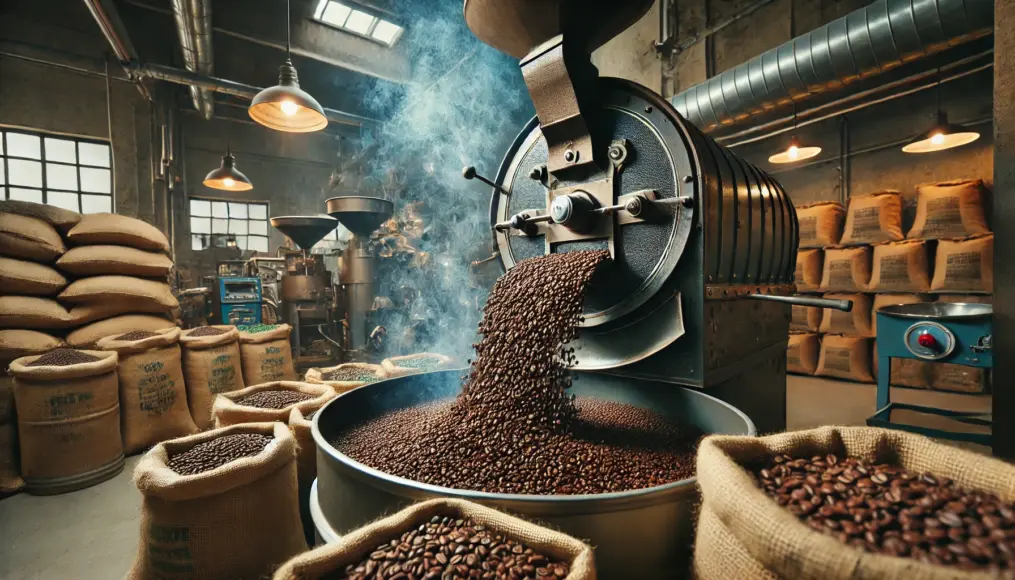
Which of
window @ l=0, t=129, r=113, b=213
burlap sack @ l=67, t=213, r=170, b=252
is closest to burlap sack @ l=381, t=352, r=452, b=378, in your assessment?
burlap sack @ l=67, t=213, r=170, b=252

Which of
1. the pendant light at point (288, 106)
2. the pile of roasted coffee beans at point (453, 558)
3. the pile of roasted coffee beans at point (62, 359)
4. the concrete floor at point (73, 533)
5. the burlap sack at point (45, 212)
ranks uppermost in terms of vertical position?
the pendant light at point (288, 106)

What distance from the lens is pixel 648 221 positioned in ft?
4.86

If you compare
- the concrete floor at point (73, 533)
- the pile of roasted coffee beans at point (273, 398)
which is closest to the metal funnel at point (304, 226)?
the concrete floor at point (73, 533)

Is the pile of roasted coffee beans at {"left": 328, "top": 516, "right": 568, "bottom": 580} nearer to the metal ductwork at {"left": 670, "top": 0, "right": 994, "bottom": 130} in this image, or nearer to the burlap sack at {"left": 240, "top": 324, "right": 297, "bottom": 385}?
the burlap sack at {"left": 240, "top": 324, "right": 297, "bottom": 385}

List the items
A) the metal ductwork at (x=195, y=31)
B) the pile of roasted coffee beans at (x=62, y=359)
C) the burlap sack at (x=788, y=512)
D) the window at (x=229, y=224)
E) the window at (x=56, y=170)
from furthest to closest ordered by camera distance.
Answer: the window at (x=229, y=224) → the window at (x=56, y=170) → the metal ductwork at (x=195, y=31) → the pile of roasted coffee beans at (x=62, y=359) → the burlap sack at (x=788, y=512)

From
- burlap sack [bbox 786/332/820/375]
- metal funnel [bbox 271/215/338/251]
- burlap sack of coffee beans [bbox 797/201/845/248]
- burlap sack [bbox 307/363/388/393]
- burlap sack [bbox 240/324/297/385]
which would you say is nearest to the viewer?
burlap sack [bbox 307/363/388/393]

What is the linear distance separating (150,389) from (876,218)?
6.99 meters

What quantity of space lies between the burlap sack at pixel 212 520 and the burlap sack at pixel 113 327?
273 centimetres

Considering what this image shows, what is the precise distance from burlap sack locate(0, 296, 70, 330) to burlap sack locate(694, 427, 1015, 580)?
14.1 ft

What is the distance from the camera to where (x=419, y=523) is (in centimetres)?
87

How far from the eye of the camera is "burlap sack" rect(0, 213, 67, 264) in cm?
291

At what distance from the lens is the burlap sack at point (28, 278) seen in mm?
2900

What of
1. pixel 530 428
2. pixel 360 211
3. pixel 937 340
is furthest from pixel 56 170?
pixel 937 340

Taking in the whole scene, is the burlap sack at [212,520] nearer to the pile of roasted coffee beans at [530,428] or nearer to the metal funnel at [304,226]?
the pile of roasted coffee beans at [530,428]
